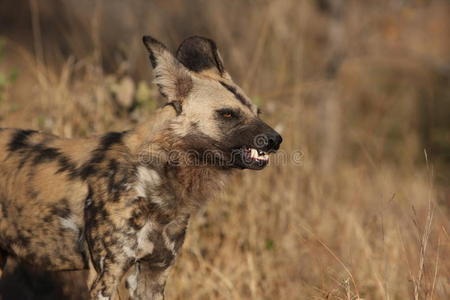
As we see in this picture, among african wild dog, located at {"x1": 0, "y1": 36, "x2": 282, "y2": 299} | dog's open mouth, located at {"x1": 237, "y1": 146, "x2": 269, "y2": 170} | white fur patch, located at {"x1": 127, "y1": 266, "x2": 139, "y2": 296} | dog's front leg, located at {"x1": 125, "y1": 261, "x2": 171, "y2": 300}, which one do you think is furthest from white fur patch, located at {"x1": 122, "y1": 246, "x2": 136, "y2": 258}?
dog's open mouth, located at {"x1": 237, "y1": 146, "x2": 269, "y2": 170}

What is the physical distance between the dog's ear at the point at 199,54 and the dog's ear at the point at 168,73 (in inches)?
10.8

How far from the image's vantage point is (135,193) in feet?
9.89

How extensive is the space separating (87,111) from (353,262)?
2266 millimetres

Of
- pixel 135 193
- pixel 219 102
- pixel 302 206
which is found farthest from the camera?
pixel 302 206

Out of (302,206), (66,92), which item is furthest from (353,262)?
(66,92)

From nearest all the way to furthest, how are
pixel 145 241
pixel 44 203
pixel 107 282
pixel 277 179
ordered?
1. pixel 107 282
2. pixel 145 241
3. pixel 44 203
4. pixel 277 179

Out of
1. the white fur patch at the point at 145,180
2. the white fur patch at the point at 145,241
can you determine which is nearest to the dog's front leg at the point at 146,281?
the white fur patch at the point at 145,241

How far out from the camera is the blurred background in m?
4.04

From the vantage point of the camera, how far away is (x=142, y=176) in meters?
3.09

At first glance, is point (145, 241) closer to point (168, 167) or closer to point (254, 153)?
point (168, 167)

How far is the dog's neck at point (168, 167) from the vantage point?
3.14m

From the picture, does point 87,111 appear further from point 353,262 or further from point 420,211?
point 420,211

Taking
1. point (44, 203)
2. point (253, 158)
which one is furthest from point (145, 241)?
point (253, 158)

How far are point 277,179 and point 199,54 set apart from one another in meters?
1.80
